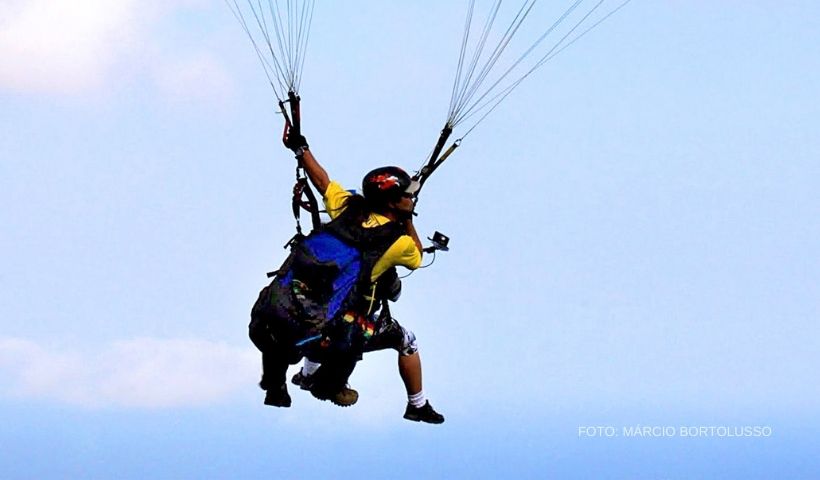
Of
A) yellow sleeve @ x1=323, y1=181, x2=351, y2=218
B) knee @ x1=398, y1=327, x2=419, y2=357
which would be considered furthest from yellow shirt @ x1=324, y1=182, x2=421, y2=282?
knee @ x1=398, y1=327, x2=419, y2=357

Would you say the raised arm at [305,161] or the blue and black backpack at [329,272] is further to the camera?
the raised arm at [305,161]

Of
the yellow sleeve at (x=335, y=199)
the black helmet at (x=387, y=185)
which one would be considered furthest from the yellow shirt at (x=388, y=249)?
the black helmet at (x=387, y=185)

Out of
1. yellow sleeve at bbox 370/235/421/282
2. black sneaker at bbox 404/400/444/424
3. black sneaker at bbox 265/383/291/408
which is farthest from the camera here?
black sneaker at bbox 404/400/444/424

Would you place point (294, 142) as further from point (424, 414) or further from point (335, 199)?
point (424, 414)

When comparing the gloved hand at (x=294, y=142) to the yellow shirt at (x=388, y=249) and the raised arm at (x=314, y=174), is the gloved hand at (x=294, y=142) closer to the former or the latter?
the raised arm at (x=314, y=174)

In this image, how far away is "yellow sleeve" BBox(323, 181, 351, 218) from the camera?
40.3 ft

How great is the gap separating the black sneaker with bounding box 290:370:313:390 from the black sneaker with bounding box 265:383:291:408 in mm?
711

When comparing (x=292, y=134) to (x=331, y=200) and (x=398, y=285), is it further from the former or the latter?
(x=398, y=285)

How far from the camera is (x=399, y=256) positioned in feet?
39.6

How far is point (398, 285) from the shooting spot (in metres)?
12.4

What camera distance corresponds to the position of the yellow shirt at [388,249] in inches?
474

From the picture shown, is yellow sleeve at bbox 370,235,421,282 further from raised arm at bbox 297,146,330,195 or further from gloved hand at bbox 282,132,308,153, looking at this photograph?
gloved hand at bbox 282,132,308,153

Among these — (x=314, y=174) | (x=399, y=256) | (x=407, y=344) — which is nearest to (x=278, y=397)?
(x=407, y=344)

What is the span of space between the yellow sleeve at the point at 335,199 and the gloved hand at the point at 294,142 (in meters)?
0.43
